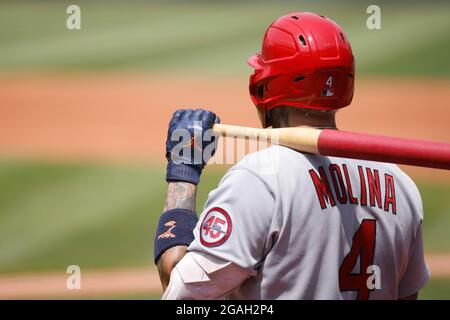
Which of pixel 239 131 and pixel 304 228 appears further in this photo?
pixel 239 131

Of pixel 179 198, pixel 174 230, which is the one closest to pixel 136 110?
pixel 179 198

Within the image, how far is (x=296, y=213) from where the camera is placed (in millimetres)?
2441

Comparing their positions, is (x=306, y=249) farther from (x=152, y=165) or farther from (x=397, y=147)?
(x=152, y=165)

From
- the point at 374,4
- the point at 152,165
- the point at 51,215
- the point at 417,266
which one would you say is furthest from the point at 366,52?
the point at 417,266

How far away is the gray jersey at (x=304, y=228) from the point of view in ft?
7.93

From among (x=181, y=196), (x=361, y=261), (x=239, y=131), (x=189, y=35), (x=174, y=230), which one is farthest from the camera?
(x=189, y=35)

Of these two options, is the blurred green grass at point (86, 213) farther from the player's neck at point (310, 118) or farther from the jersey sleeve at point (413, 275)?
the player's neck at point (310, 118)

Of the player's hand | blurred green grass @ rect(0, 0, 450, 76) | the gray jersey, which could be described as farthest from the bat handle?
blurred green grass @ rect(0, 0, 450, 76)

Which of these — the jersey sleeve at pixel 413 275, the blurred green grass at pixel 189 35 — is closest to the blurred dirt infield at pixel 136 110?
the blurred green grass at pixel 189 35

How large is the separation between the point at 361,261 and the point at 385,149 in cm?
40

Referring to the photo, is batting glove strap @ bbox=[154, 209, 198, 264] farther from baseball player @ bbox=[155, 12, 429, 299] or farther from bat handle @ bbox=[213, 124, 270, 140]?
bat handle @ bbox=[213, 124, 270, 140]

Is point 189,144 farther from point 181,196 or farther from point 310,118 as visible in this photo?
point 310,118
